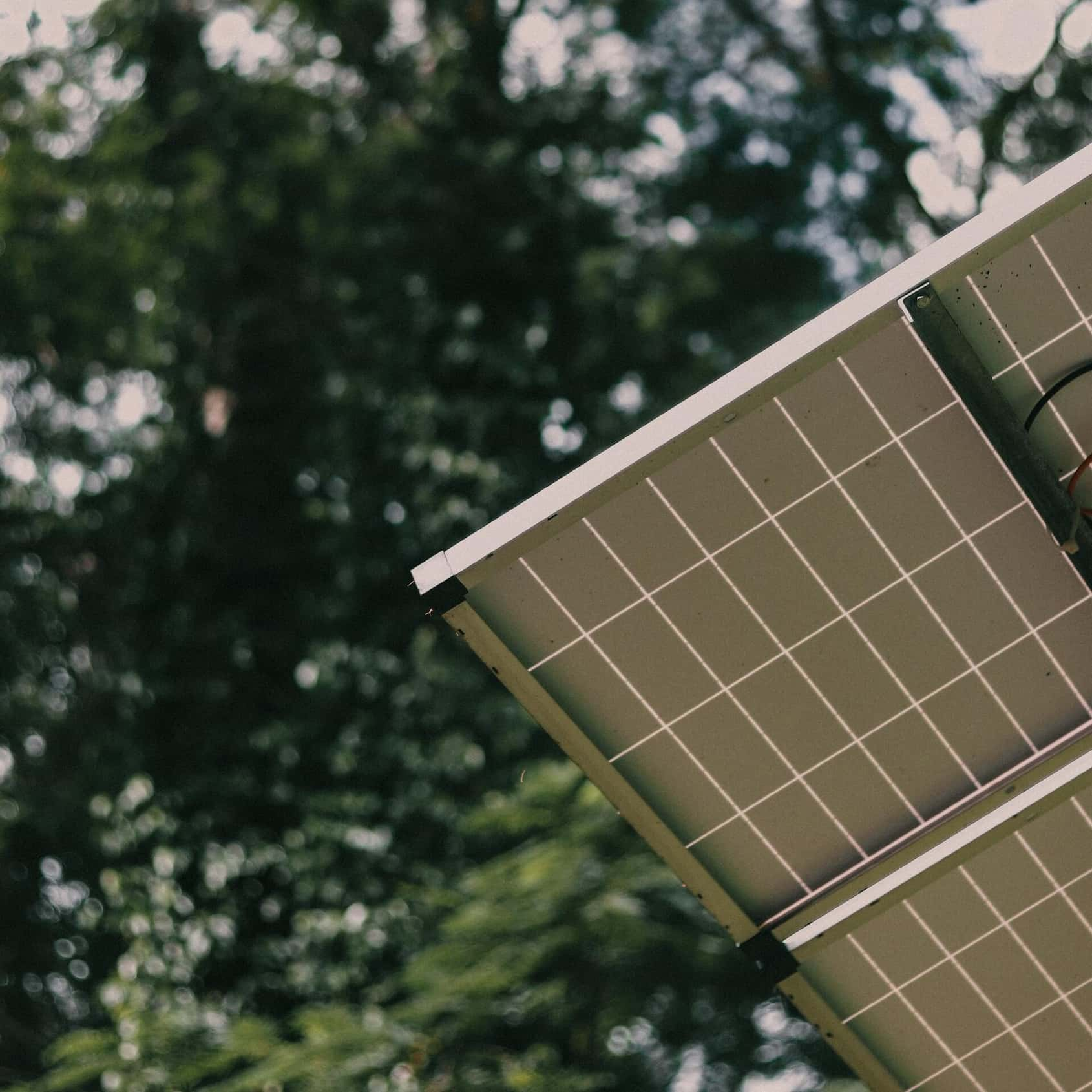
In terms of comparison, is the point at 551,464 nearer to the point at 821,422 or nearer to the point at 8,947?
the point at 8,947

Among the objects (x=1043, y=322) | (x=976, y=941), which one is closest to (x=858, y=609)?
(x=1043, y=322)

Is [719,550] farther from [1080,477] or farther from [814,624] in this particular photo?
[1080,477]

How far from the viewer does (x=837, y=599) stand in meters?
2.28

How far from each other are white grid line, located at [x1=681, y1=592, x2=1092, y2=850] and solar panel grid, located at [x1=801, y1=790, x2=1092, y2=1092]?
0.20 meters

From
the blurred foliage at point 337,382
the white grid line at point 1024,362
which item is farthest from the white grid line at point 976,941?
the blurred foliage at point 337,382

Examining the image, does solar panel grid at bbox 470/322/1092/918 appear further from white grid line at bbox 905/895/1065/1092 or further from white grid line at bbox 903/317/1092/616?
white grid line at bbox 905/895/1065/1092

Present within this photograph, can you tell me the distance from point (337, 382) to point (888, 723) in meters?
7.91

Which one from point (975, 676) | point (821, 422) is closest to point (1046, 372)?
point (821, 422)

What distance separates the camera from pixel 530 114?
10258 millimetres

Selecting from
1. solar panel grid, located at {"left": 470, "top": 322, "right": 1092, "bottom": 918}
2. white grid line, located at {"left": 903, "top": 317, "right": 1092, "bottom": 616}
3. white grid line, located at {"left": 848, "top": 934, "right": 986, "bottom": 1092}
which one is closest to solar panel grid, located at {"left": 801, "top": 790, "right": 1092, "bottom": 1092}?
white grid line, located at {"left": 848, "top": 934, "right": 986, "bottom": 1092}

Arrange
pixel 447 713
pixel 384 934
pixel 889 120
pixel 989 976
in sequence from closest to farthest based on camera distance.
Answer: pixel 989 976 < pixel 384 934 < pixel 447 713 < pixel 889 120

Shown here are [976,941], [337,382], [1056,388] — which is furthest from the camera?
[337,382]

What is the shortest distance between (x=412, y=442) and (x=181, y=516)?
2.19 meters

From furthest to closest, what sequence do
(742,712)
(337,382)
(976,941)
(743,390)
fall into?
(337,382), (976,941), (742,712), (743,390)
